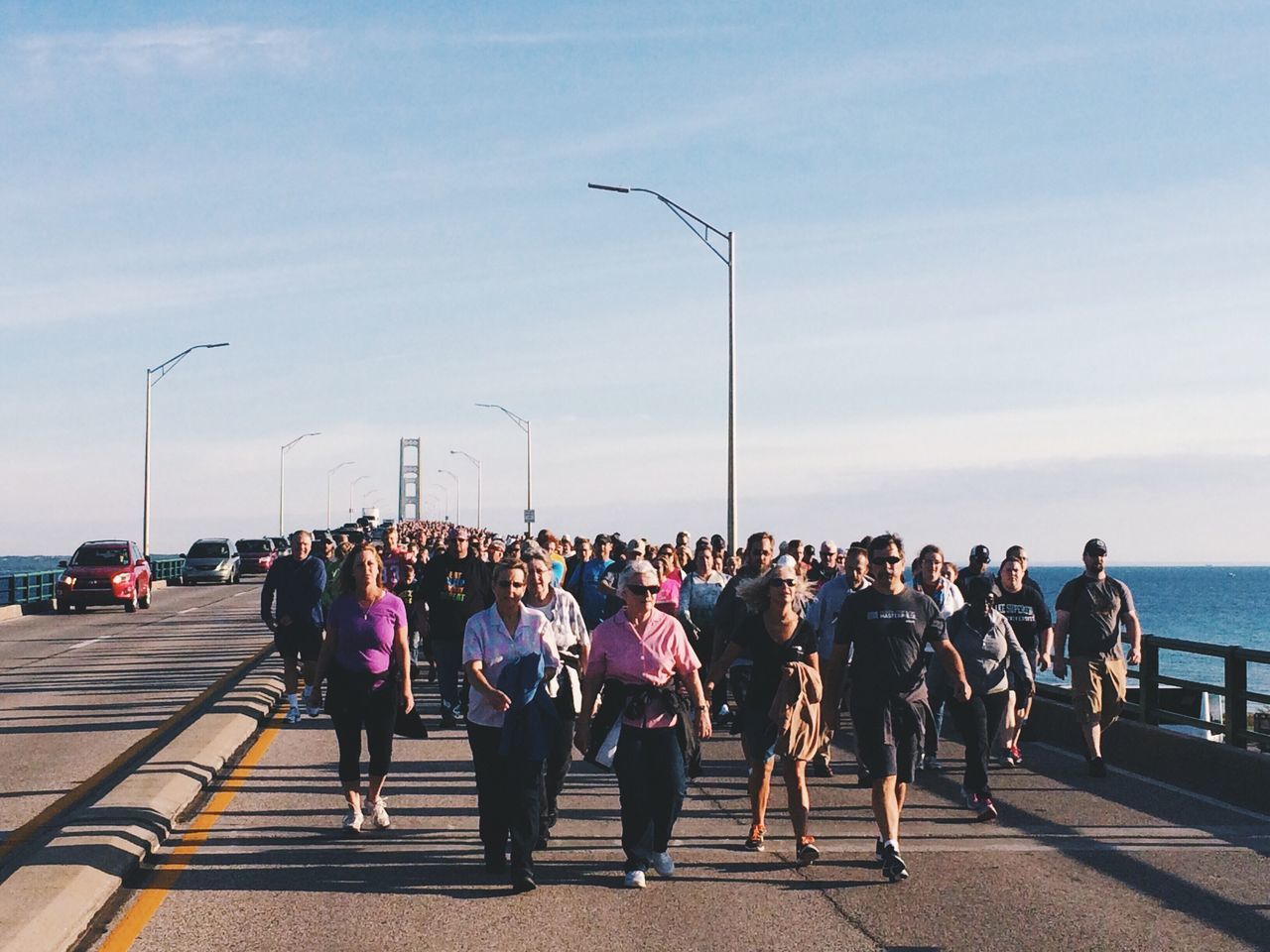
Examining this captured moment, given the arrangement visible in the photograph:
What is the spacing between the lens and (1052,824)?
392 inches

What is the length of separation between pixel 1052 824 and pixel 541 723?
3.73 metres

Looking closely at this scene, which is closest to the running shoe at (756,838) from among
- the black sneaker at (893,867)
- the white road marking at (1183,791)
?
the black sneaker at (893,867)

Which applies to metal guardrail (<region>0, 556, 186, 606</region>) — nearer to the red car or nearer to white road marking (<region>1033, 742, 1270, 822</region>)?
the red car

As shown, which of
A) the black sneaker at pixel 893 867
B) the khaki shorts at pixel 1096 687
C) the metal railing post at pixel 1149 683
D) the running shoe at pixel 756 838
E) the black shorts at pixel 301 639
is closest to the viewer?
the black sneaker at pixel 893 867

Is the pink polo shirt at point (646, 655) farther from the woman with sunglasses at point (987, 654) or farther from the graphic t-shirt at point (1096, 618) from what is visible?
the graphic t-shirt at point (1096, 618)

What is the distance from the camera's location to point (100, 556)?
128 ft

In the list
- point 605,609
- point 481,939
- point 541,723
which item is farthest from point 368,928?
point 605,609

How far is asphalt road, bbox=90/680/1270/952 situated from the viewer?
→ 22.9ft

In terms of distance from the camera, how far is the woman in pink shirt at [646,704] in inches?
326

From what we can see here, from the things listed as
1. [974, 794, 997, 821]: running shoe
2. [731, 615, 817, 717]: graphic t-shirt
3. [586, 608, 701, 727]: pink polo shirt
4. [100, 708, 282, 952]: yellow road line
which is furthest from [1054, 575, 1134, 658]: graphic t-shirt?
[100, 708, 282, 952]: yellow road line

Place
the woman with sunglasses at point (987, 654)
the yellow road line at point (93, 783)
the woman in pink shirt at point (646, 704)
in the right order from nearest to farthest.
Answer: the woman in pink shirt at point (646, 704) → the yellow road line at point (93, 783) → the woman with sunglasses at point (987, 654)

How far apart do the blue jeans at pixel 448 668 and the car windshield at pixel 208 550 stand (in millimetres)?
44997

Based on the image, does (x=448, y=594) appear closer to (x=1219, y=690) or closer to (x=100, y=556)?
(x=1219, y=690)

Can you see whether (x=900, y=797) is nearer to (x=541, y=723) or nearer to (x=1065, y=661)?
(x=541, y=723)
